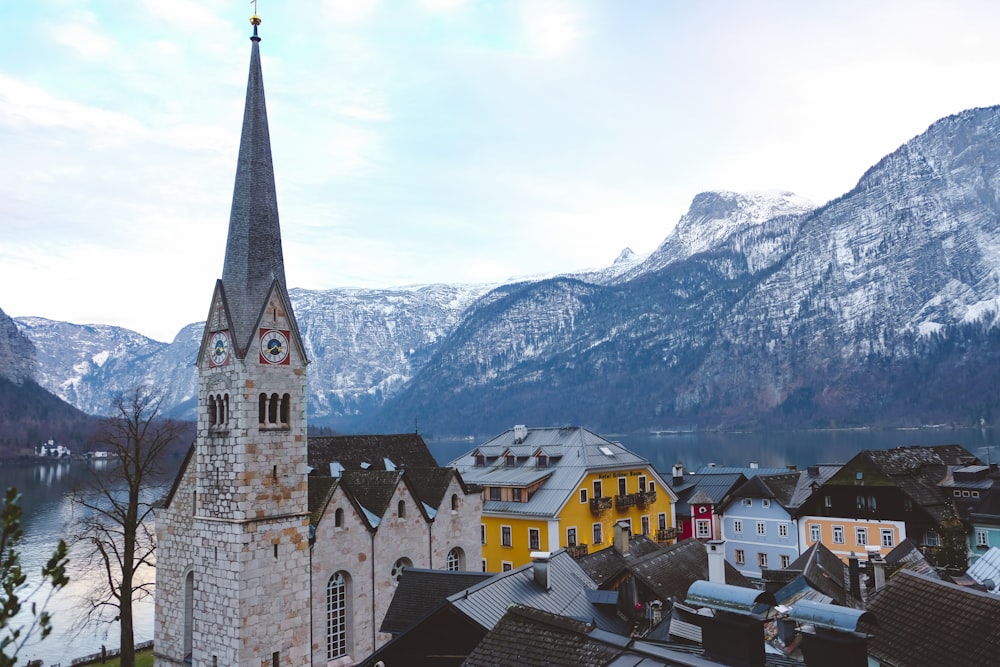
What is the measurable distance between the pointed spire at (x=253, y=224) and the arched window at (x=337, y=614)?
48.7 feet

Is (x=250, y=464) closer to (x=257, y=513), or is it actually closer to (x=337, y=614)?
(x=257, y=513)

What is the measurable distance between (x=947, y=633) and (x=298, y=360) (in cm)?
2750

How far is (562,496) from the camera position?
56.8 meters

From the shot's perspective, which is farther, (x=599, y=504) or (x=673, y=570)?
(x=599, y=504)

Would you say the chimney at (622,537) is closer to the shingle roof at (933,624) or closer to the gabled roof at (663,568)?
the gabled roof at (663,568)

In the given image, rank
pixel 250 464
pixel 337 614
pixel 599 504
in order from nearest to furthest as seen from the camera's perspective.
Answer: pixel 250 464, pixel 337 614, pixel 599 504

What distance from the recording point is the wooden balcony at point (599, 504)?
58650 mm

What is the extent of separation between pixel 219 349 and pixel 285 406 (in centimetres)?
394

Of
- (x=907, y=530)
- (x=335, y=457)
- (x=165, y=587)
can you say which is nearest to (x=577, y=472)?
(x=335, y=457)

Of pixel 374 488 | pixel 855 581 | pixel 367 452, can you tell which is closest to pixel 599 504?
pixel 367 452

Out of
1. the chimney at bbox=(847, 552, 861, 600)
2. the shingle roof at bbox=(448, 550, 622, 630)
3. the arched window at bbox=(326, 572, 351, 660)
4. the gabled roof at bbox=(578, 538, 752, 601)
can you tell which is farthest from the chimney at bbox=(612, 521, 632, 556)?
A: the arched window at bbox=(326, 572, 351, 660)

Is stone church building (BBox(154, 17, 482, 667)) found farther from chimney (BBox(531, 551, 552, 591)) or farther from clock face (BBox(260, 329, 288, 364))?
chimney (BBox(531, 551, 552, 591))

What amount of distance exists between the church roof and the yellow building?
30230 mm

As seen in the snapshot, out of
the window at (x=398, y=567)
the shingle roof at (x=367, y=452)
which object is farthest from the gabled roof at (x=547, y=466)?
the window at (x=398, y=567)
